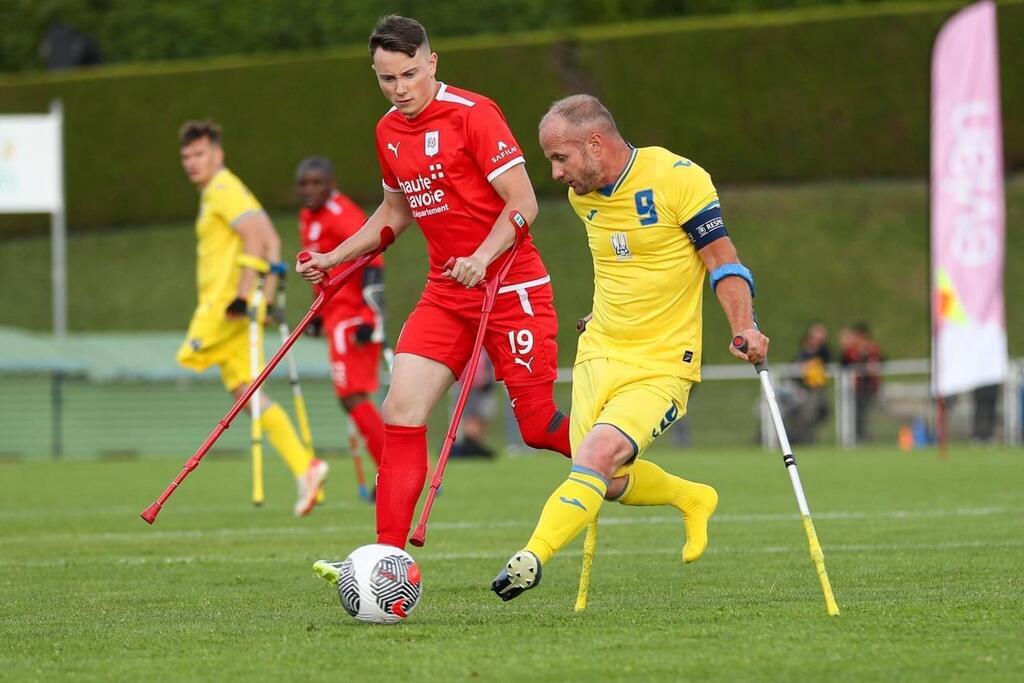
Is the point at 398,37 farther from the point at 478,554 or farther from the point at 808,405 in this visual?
the point at 808,405

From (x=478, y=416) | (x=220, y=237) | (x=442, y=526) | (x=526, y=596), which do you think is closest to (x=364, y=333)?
(x=220, y=237)

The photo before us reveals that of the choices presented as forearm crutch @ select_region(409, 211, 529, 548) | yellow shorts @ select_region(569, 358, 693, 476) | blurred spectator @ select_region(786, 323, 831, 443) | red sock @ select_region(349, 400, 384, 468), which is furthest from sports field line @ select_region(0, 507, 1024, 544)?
blurred spectator @ select_region(786, 323, 831, 443)

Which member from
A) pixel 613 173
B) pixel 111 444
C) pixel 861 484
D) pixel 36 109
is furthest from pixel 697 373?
pixel 36 109

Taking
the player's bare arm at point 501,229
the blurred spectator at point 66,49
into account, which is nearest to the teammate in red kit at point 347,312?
the player's bare arm at point 501,229

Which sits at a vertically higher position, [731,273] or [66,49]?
[66,49]

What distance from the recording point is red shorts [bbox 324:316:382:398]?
12.9 m

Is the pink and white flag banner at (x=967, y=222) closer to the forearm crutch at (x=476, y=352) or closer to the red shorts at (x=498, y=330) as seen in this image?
the red shorts at (x=498, y=330)

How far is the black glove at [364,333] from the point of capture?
507 inches

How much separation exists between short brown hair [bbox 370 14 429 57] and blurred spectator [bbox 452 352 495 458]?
1133 cm

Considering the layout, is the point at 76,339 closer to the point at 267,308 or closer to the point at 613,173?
the point at 267,308

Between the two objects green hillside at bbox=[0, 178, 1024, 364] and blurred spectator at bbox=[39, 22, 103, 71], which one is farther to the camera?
blurred spectator at bbox=[39, 22, 103, 71]

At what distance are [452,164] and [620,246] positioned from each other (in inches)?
35.1

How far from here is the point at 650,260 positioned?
6992 millimetres

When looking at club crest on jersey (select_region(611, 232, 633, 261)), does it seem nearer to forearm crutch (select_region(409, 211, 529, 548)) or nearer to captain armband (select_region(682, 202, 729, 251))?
captain armband (select_region(682, 202, 729, 251))
